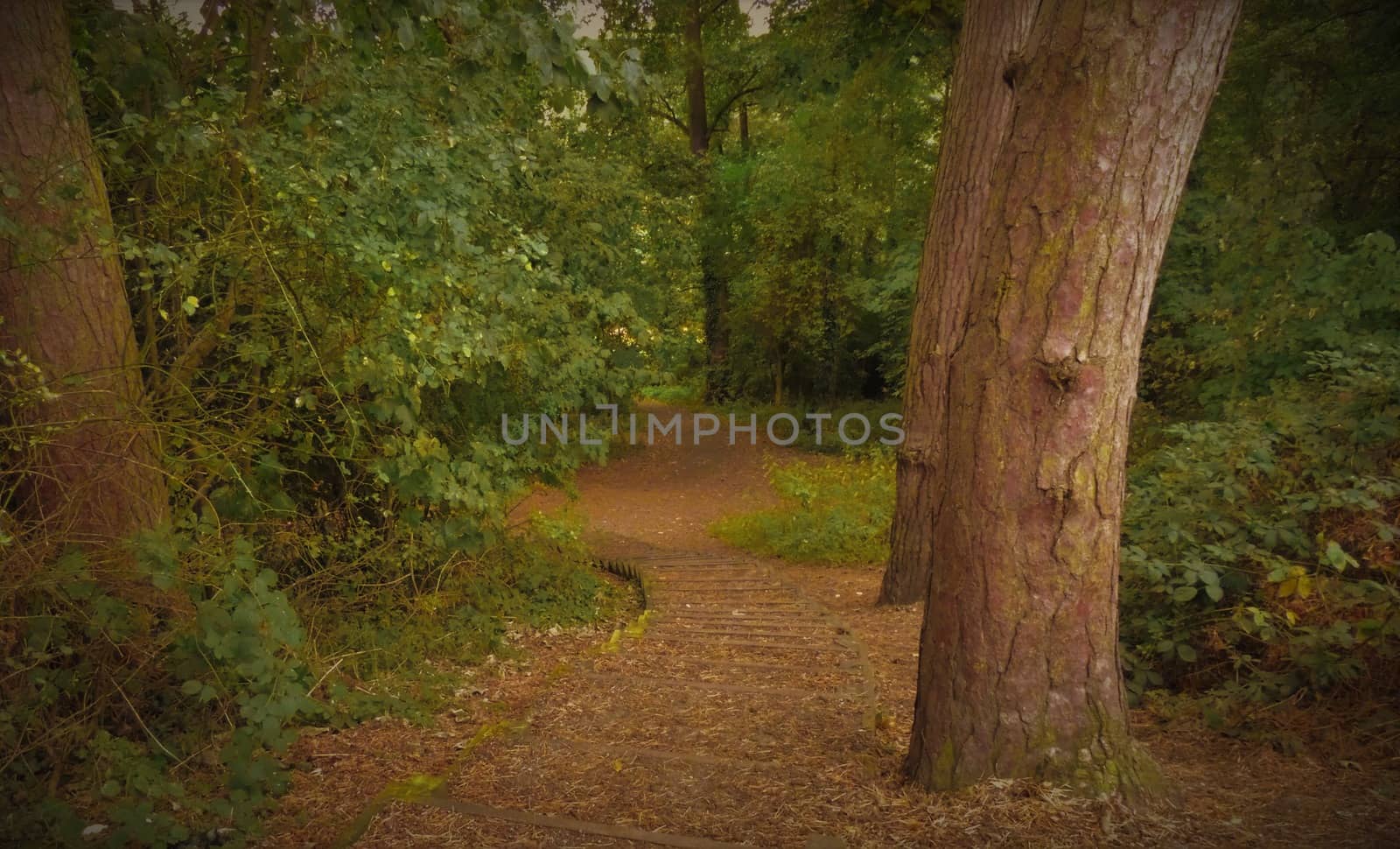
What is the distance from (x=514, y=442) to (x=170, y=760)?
3703mm

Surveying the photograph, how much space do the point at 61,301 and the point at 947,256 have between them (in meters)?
5.52

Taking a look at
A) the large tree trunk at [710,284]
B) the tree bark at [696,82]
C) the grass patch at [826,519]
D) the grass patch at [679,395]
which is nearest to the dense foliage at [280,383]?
the grass patch at [826,519]

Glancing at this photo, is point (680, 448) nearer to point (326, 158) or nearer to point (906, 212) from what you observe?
point (906, 212)

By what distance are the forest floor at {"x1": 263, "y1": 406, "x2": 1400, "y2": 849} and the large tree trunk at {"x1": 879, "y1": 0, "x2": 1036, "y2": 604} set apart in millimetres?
1422

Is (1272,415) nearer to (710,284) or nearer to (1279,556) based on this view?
(1279,556)

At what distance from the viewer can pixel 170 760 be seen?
364cm

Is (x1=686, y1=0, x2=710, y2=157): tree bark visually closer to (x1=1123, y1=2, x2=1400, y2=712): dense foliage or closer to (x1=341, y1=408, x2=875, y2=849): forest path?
(x1=1123, y1=2, x2=1400, y2=712): dense foliage

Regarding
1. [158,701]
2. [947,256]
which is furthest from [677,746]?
[947,256]

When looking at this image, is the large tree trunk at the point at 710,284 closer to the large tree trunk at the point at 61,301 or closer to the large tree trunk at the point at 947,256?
the large tree trunk at the point at 947,256

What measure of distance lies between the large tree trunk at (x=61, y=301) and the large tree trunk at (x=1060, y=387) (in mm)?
3498

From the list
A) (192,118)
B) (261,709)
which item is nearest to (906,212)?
(192,118)

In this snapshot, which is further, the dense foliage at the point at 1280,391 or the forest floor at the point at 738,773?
the dense foliage at the point at 1280,391

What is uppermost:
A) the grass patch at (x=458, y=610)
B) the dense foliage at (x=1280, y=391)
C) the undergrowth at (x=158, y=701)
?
the dense foliage at (x=1280, y=391)

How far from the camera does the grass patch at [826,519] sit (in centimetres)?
986
